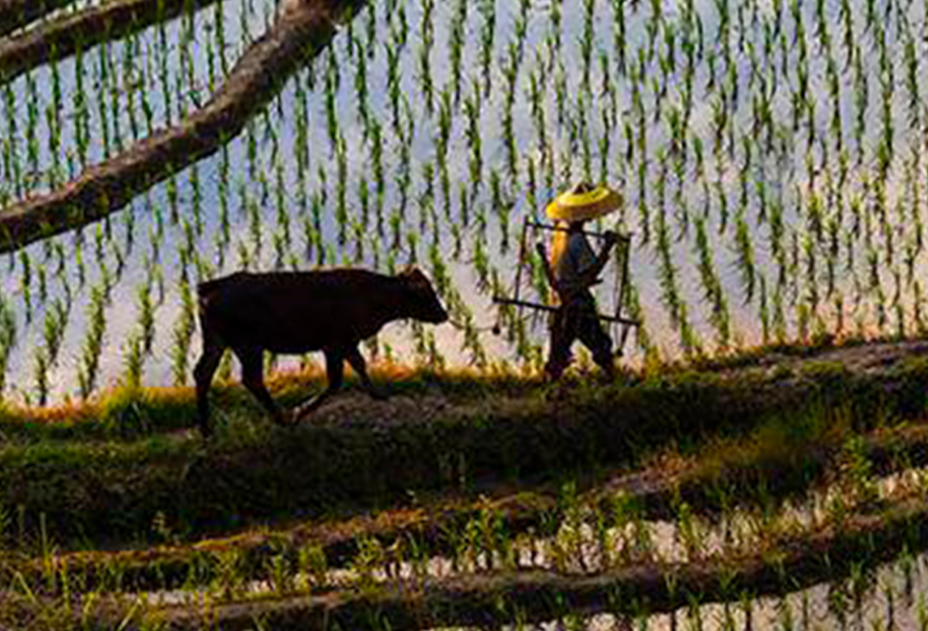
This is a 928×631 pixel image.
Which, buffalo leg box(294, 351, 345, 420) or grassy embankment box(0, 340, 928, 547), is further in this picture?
buffalo leg box(294, 351, 345, 420)

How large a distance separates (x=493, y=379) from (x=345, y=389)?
1.94ft

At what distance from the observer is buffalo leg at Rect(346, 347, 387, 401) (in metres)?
8.76

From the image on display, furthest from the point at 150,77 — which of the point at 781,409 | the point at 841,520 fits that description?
the point at 841,520

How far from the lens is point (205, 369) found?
8648mm

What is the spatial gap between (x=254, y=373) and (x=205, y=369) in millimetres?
189

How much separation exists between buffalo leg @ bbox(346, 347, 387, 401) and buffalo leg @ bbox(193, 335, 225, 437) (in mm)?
490

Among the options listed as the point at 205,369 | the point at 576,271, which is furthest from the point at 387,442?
the point at 576,271

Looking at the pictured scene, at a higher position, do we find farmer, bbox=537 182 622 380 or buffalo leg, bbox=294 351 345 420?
farmer, bbox=537 182 622 380

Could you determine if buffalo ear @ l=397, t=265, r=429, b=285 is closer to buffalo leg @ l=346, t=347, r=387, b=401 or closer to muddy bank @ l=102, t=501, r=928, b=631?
buffalo leg @ l=346, t=347, r=387, b=401

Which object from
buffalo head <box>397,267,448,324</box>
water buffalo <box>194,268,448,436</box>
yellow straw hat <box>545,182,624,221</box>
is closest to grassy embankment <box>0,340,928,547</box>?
water buffalo <box>194,268,448,436</box>

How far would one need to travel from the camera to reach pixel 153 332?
9523mm

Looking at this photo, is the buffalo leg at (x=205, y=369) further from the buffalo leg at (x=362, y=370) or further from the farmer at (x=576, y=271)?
the farmer at (x=576, y=271)

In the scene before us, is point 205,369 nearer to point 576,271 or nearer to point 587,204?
point 576,271

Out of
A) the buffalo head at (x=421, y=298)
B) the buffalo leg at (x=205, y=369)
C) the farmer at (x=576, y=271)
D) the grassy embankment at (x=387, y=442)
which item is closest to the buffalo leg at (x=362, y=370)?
the grassy embankment at (x=387, y=442)
